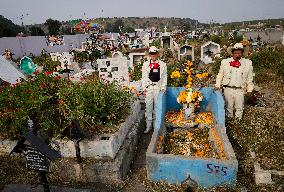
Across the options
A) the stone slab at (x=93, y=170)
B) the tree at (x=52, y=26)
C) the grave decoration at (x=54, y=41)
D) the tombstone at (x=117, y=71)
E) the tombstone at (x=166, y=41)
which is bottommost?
the stone slab at (x=93, y=170)

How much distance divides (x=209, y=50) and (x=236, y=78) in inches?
421

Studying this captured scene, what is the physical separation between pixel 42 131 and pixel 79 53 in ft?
49.1

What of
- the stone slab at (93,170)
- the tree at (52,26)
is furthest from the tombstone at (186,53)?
the tree at (52,26)

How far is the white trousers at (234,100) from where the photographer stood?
607cm

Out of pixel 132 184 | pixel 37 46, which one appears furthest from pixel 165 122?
pixel 37 46

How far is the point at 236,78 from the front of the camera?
19.5 feet

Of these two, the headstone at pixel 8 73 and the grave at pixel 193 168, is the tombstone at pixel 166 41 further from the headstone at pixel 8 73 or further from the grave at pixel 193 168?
the grave at pixel 193 168

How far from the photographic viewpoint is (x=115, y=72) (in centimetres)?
947

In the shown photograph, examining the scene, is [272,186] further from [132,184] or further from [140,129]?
[140,129]

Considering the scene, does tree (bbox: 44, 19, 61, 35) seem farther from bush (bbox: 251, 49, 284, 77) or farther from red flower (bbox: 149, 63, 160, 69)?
red flower (bbox: 149, 63, 160, 69)

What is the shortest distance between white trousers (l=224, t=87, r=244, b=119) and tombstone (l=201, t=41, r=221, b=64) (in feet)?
31.9

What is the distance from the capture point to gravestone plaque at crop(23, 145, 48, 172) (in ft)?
11.1

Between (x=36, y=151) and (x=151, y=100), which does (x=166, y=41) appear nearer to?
(x=151, y=100)

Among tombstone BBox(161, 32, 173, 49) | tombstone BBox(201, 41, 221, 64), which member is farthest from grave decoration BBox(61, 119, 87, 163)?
tombstone BBox(161, 32, 173, 49)
